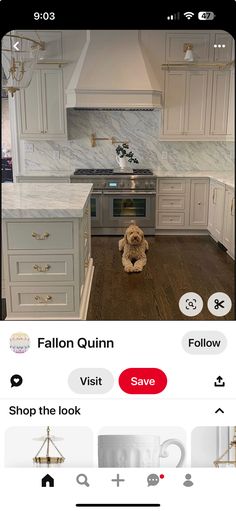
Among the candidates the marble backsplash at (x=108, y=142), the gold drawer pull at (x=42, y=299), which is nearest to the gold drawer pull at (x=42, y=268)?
the gold drawer pull at (x=42, y=299)

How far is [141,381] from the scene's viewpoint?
562mm

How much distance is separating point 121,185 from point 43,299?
1.71 meters

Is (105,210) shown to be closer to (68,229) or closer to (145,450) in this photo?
(68,229)

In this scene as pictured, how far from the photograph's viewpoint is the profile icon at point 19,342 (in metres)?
0.55

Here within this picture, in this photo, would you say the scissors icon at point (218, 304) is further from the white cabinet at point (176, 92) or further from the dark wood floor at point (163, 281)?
the white cabinet at point (176, 92)

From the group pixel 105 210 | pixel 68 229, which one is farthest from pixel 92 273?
pixel 105 210

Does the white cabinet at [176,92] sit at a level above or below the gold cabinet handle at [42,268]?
above

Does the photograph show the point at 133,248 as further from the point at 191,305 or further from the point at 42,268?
the point at 191,305

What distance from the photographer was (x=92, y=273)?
1.69 metres
